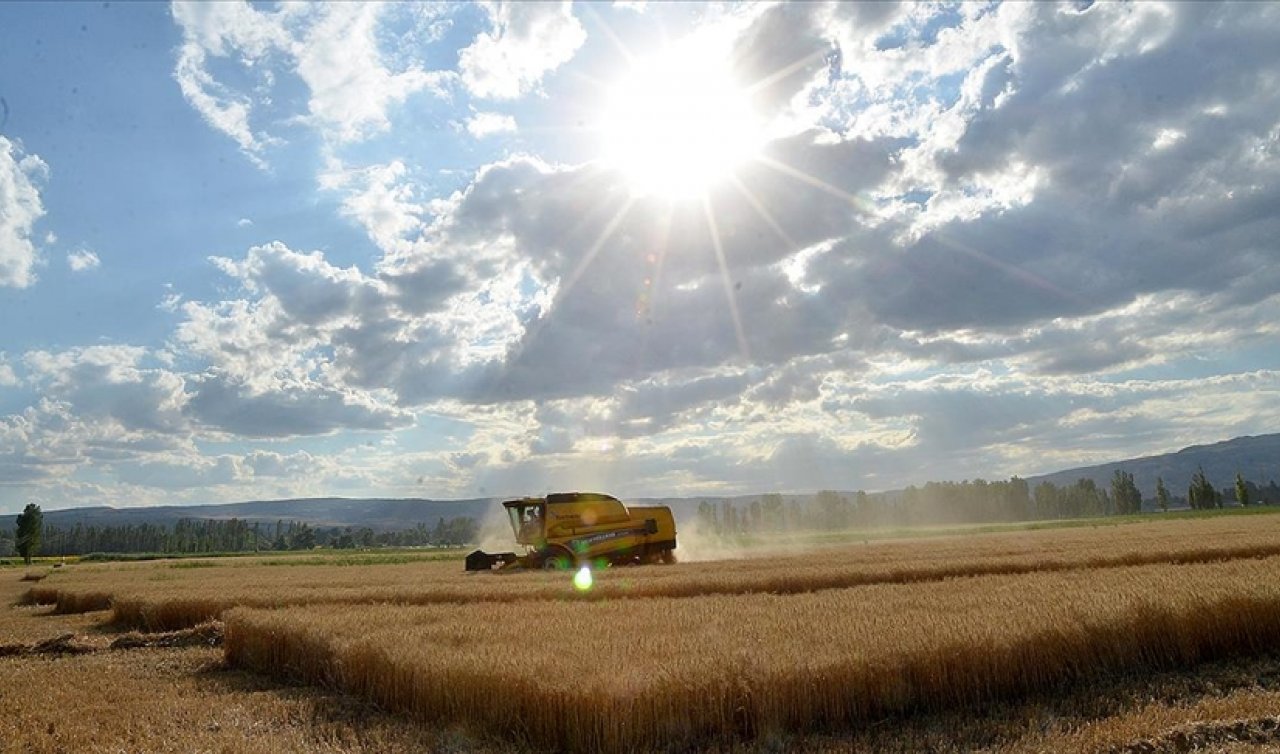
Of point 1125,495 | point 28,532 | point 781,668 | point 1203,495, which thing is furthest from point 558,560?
point 1125,495

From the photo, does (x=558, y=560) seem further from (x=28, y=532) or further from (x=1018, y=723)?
(x=28, y=532)

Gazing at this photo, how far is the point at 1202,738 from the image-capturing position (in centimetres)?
689

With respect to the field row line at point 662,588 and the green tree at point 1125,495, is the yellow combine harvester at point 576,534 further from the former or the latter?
the green tree at point 1125,495

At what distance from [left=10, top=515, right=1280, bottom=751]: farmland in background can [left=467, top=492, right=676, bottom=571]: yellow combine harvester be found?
15.2 meters

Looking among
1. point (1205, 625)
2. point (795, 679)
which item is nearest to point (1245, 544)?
point (1205, 625)

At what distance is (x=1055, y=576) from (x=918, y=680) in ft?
29.0

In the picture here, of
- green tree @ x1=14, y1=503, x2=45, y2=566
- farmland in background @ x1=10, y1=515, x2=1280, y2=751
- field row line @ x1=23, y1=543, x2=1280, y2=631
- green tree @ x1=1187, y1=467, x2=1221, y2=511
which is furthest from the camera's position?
green tree @ x1=1187, y1=467, x2=1221, y2=511

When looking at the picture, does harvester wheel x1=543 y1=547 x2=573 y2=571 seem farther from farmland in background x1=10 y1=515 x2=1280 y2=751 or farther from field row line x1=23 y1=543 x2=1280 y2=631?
farmland in background x1=10 y1=515 x2=1280 y2=751

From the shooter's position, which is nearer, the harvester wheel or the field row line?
the field row line

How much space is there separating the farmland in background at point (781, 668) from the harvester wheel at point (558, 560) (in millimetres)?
14954

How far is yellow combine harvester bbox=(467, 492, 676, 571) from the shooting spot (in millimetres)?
29766

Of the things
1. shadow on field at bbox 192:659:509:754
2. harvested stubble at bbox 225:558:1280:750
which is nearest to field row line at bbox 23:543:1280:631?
harvested stubble at bbox 225:558:1280:750

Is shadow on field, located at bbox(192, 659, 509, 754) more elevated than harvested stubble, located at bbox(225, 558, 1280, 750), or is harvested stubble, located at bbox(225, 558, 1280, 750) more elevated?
harvested stubble, located at bbox(225, 558, 1280, 750)

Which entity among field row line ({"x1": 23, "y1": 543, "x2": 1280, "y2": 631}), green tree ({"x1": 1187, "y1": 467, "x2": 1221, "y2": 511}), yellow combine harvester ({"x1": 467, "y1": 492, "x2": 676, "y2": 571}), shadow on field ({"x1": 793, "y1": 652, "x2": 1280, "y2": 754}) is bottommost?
green tree ({"x1": 1187, "y1": 467, "x2": 1221, "y2": 511})
